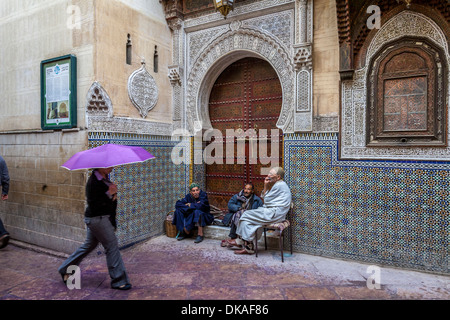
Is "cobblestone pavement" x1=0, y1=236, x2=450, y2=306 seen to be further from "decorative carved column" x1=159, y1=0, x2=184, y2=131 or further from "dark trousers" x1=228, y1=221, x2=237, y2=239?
"decorative carved column" x1=159, y1=0, x2=184, y2=131

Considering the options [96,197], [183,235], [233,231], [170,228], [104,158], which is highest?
[104,158]

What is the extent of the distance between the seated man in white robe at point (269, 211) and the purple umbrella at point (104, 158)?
73.5 inches

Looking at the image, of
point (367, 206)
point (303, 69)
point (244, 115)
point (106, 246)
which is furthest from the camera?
point (244, 115)

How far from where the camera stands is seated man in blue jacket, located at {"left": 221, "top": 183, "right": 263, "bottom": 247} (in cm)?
477

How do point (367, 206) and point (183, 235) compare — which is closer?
point (367, 206)

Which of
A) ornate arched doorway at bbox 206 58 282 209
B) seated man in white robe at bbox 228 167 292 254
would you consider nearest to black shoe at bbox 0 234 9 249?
ornate arched doorway at bbox 206 58 282 209

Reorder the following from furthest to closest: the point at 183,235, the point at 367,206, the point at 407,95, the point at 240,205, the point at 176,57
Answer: the point at 176,57
the point at 183,235
the point at 240,205
the point at 367,206
the point at 407,95

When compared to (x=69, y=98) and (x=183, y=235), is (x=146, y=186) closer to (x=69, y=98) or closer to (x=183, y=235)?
(x=183, y=235)

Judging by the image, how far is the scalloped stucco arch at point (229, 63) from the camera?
4.73m

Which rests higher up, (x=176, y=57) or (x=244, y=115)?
(x=176, y=57)

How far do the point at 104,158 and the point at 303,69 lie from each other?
304 cm

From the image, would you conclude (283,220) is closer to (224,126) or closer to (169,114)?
(224,126)

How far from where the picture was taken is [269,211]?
14.1 feet

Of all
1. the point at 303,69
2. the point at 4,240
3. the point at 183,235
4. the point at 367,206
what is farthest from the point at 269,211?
the point at 4,240
